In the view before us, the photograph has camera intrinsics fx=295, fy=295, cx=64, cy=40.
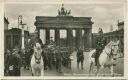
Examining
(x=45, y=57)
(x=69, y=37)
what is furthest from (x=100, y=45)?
(x=45, y=57)

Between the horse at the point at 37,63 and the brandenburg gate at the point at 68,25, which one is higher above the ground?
the brandenburg gate at the point at 68,25

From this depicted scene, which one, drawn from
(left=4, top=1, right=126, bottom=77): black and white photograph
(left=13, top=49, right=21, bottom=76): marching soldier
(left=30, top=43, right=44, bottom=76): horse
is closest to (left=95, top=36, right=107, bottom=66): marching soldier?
(left=4, top=1, right=126, bottom=77): black and white photograph

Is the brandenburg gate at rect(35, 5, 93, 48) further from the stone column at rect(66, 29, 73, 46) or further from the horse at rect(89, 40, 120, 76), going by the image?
the horse at rect(89, 40, 120, 76)

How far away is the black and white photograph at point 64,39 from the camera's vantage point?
204 cm

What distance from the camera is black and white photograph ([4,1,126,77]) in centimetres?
204

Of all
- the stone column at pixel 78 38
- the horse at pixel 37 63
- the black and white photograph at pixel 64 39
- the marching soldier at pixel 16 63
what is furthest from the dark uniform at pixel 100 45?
the marching soldier at pixel 16 63

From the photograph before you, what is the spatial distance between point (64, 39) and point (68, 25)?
0.33 feet

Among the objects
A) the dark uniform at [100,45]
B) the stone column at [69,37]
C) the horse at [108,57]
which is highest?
the stone column at [69,37]

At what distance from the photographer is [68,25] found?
2.06 m

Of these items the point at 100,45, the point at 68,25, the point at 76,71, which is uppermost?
the point at 68,25

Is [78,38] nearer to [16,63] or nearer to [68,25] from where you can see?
[68,25]

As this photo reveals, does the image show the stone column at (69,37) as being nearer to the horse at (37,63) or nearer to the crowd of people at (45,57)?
the crowd of people at (45,57)

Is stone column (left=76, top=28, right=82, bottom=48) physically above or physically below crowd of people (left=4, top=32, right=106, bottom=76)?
above

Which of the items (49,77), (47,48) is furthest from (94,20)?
(49,77)
